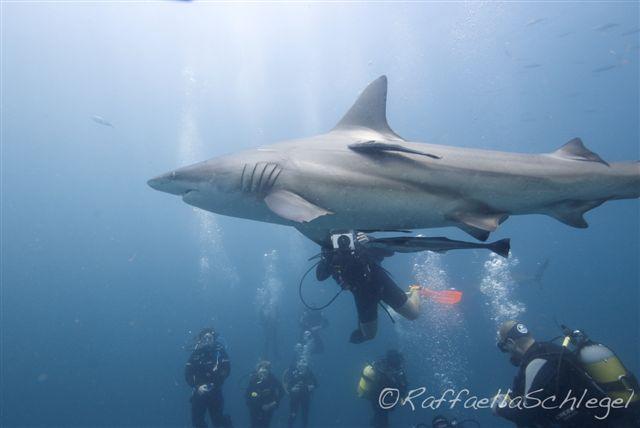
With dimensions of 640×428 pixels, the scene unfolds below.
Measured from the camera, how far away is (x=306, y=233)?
521cm

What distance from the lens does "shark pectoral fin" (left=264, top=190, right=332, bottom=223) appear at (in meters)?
3.57

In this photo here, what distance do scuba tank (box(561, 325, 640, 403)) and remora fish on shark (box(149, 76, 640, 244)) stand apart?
2280 millimetres

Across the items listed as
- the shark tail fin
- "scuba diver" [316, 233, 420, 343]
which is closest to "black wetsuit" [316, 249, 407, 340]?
"scuba diver" [316, 233, 420, 343]

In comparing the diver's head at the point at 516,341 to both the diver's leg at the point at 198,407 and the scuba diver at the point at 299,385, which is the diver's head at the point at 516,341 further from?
the scuba diver at the point at 299,385

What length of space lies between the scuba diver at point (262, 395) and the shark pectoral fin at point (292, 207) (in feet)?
34.1

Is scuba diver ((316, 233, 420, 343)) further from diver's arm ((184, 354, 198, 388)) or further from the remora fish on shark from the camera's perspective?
diver's arm ((184, 354, 198, 388))

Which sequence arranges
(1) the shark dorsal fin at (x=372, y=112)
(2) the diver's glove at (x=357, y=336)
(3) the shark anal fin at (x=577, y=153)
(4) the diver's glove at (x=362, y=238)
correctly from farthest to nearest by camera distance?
(2) the diver's glove at (x=357, y=336) < (1) the shark dorsal fin at (x=372, y=112) < (4) the diver's glove at (x=362, y=238) < (3) the shark anal fin at (x=577, y=153)

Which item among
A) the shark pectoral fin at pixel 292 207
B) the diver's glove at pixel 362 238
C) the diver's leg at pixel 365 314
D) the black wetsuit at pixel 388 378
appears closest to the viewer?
the shark pectoral fin at pixel 292 207

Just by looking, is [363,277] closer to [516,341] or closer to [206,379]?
[516,341]

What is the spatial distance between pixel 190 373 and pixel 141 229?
18761cm

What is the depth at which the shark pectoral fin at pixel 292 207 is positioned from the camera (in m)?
3.57

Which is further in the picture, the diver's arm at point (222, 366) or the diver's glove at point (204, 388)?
the diver's arm at point (222, 366)

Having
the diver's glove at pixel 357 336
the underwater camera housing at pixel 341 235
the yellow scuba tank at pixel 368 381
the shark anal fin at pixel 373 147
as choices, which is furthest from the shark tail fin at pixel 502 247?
the yellow scuba tank at pixel 368 381

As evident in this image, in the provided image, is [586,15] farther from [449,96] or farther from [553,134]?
[553,134]
